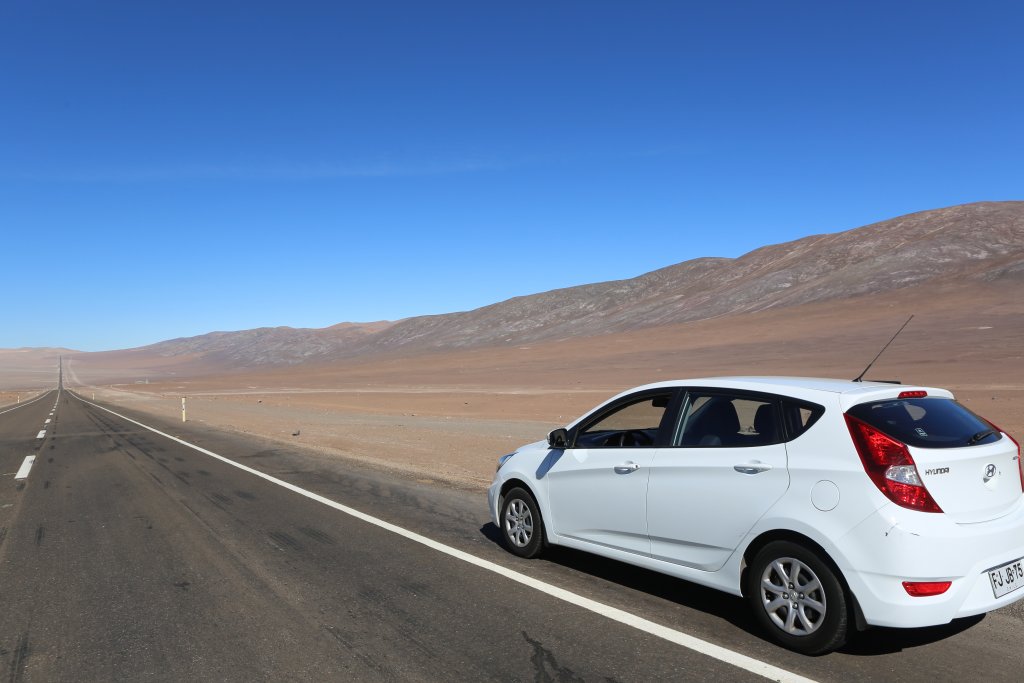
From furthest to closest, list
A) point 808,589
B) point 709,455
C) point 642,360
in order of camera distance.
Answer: point 642,360 < point 709,455 < point 808,589

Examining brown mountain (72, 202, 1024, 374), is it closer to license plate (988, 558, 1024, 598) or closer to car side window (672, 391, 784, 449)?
license plate (988, 558, 1024, 598)

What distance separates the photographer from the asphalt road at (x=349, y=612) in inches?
166

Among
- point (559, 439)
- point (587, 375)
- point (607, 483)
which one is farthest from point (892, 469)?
point (587, 375)

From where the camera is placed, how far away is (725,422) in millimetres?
5004

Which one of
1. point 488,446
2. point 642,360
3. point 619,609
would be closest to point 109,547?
point 619,609

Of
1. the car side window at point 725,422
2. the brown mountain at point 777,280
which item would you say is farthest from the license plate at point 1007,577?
the brown mountain at point 777,280

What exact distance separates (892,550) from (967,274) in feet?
342

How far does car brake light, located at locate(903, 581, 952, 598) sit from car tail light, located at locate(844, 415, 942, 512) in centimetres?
40

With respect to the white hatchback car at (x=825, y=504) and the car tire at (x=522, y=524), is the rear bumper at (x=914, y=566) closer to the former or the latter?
the white hatchback car at (x=825, y=504)

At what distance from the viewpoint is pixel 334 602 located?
17.5 feet

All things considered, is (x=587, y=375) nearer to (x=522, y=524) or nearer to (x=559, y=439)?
(x=522, y=524)

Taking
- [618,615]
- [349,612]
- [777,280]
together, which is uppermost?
[777,280]

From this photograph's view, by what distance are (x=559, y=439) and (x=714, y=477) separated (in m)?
1.63

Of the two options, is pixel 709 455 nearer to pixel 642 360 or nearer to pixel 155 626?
pixel 155 626
